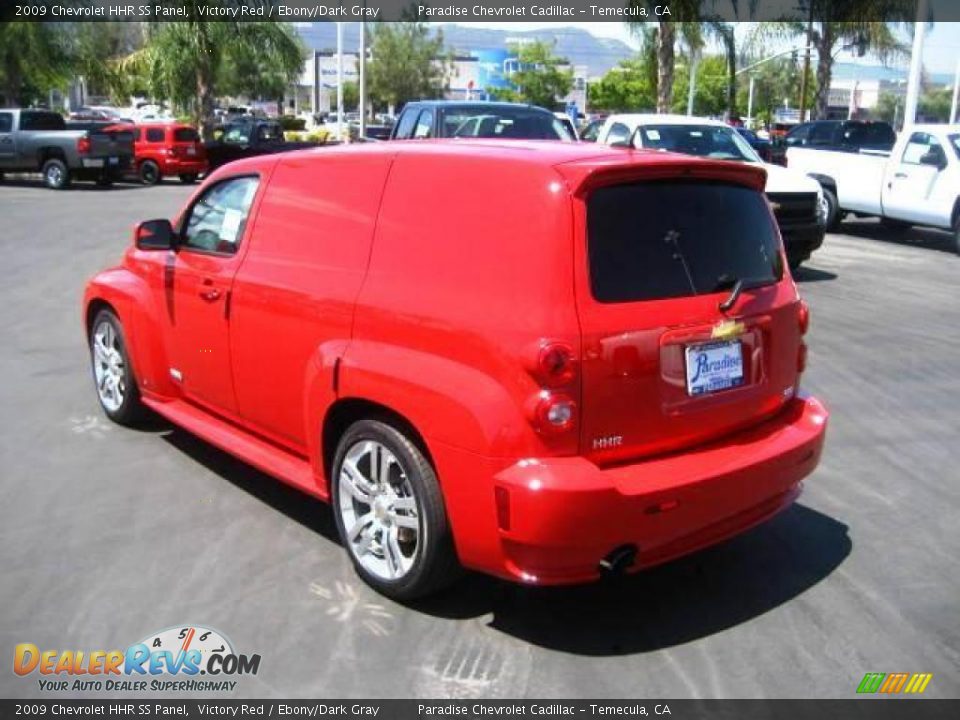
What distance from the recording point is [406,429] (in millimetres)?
3664

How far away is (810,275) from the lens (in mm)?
12141

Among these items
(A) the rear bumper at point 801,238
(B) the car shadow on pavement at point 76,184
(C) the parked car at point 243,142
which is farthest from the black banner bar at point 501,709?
(C) the parked car at point 243,142

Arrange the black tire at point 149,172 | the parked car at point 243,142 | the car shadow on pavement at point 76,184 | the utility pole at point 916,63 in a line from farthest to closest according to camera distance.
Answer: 1. the parked car at point 243,142
2. the black tire at point 149,172
3. the car shadow on pavement at point 76,184
4. the utility pole at point 916,63

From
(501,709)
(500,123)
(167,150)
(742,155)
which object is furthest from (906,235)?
(167,150)

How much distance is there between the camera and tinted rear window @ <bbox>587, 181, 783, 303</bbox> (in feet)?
11.3

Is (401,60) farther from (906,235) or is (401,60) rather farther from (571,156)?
(571,156)

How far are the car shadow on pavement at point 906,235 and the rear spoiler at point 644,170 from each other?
12601mm

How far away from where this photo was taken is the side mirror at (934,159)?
47.8 feet

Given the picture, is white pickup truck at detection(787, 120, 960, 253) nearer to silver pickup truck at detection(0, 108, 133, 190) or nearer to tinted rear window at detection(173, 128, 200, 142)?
silver pickup truck at detection(0, 108, 133, 190)

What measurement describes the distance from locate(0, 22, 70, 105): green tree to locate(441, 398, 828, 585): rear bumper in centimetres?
3223

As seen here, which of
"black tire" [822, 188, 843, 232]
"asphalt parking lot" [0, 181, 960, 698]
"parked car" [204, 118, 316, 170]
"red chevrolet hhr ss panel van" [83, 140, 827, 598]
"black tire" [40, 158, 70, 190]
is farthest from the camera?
"parked car" [204, 118, 316, 170]

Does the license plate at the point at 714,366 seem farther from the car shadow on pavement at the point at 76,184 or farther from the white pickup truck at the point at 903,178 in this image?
the car shadow on pavement at the point at 76,184

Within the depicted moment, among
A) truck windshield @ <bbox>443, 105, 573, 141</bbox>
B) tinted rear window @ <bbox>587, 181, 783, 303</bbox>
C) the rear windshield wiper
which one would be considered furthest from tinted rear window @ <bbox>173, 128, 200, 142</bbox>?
the rear windshield wiper

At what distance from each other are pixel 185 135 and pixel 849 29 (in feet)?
66.6
